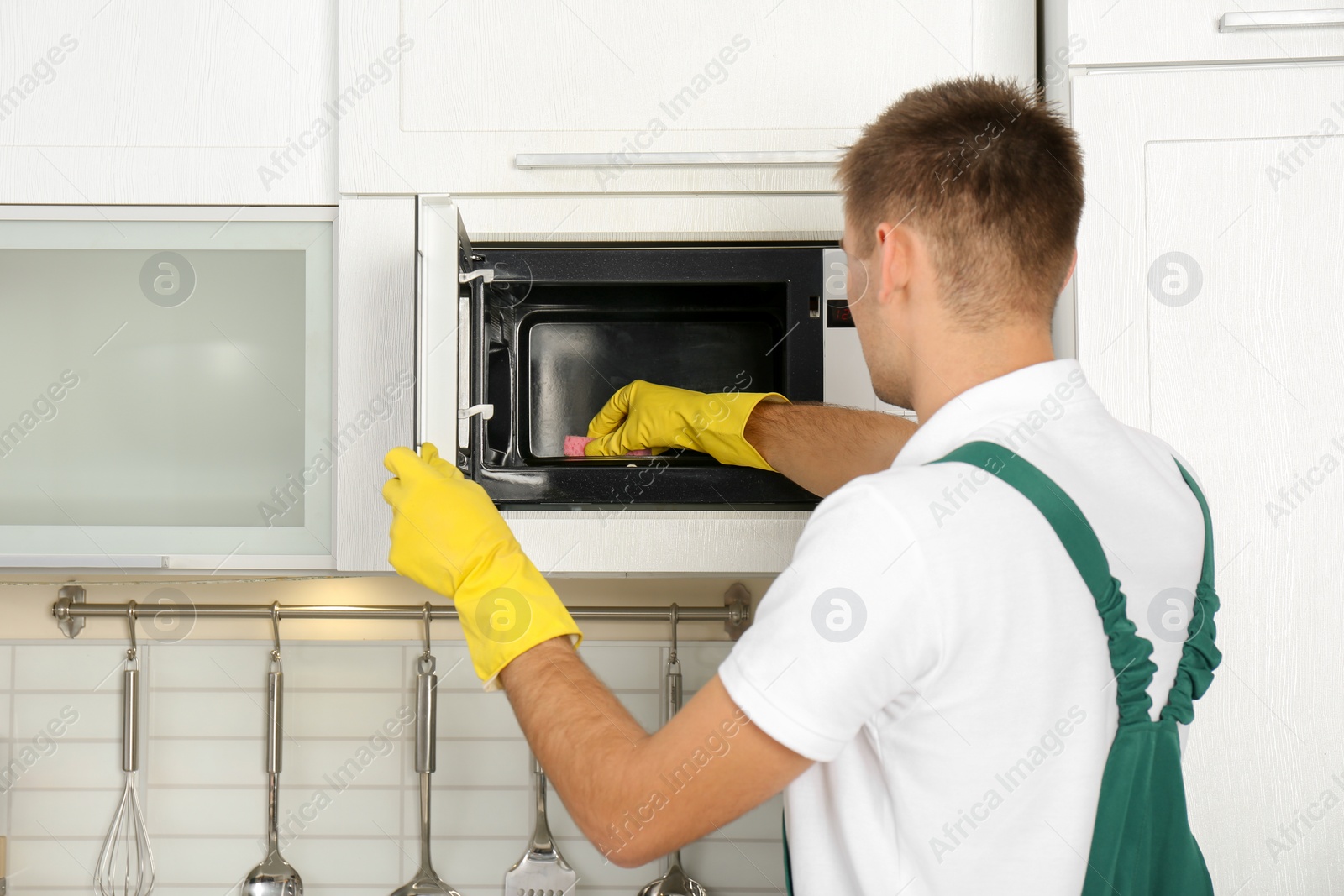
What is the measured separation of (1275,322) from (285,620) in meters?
1.24

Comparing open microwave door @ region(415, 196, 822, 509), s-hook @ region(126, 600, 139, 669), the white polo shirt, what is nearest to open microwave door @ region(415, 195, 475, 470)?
open microwave door @ region(415, 196, 822, 509)

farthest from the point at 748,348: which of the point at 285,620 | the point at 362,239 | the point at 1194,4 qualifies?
the point at 285,620

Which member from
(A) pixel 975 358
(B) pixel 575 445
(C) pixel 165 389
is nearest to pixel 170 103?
(C) pixel 165 389

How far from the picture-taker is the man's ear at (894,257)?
66 cm

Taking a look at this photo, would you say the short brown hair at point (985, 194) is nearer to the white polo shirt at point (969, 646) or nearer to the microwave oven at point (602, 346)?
the white polo shirt at point (969, 646)

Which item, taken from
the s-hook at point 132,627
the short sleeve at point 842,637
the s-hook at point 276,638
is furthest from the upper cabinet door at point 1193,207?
the s-hook at point 132,627

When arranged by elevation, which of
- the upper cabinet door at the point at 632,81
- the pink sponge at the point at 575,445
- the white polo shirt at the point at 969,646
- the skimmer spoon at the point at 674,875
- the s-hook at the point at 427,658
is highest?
the upper cabinet door at the point at 632,81

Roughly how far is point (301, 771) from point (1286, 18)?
1.44m

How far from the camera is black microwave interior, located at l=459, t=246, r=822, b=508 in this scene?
914 mm

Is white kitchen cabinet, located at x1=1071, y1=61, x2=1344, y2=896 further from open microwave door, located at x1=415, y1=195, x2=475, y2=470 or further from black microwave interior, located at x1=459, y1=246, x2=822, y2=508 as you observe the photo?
open microwave door, located at x1=415, y1=195, x2=475, y2=470

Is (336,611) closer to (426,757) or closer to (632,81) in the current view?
(426,757)

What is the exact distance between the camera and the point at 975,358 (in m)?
0.65

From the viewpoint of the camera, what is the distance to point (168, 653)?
4.29 feet

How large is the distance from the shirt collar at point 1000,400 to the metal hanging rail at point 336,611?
662 millimetres
